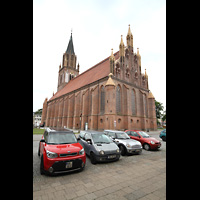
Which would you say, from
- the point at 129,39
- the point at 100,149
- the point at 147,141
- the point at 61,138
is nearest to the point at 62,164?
the point at 61,138

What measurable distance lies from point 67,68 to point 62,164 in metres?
47.2

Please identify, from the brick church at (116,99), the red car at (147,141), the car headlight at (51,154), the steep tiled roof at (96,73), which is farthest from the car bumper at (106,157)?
the steep tiled roof at (96,73)

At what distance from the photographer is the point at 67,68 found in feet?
157

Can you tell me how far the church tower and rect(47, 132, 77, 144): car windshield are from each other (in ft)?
142

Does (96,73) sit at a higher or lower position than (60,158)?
higher

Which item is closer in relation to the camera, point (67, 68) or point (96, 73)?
point (96, 73)

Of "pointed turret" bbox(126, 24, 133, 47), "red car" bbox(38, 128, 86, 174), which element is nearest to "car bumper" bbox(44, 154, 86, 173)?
"red car" bbox(38, 128, 86, 174)

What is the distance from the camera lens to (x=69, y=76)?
48.3 meters

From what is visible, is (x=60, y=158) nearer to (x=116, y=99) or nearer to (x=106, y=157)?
(x=106, y=157)

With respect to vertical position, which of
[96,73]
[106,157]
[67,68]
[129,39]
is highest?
[129,39]

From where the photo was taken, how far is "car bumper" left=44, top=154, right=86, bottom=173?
164 inches
